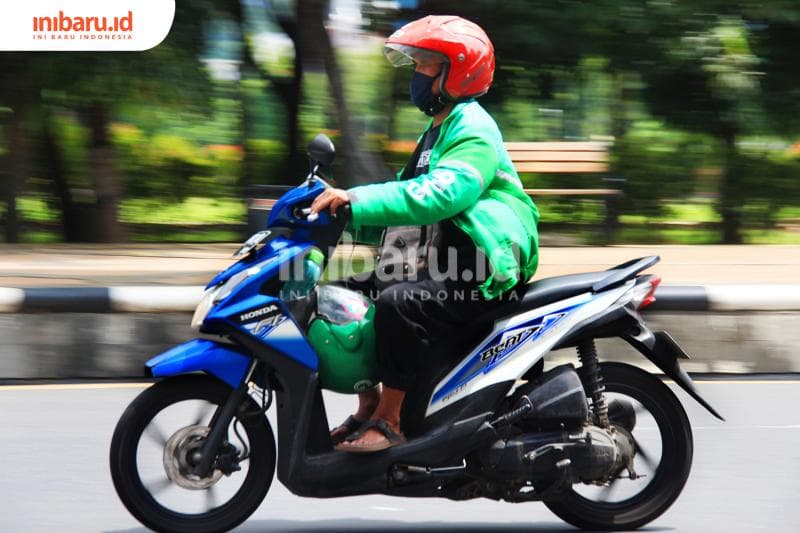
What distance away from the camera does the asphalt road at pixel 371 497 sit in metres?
4.86

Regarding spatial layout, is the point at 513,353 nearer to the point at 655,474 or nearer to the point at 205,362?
the point at 655,474

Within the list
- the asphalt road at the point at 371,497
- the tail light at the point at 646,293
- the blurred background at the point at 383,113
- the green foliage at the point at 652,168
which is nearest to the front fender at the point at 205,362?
→ the asphalt road at the point at 371,497

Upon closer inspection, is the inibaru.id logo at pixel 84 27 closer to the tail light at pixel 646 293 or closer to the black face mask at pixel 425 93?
the black face mask at pixel 425 93

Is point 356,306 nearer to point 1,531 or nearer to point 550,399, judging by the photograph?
point 550,399

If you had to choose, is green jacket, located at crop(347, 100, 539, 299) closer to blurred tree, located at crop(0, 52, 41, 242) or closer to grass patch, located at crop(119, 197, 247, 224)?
blurred tree, located at crop(0, 52, 41, 242)

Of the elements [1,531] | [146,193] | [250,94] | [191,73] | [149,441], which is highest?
[149,441]

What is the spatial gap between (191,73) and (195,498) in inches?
282

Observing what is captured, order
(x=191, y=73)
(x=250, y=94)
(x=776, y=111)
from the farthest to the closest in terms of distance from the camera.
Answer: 1. (x=250, y=94)
2. (x=776, y=111)
3. (x=191, y=73)

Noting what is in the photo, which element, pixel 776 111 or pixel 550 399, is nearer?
pixel 550 399

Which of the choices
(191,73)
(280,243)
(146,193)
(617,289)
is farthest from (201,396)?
(146,193)

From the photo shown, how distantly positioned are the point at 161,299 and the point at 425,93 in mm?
3458

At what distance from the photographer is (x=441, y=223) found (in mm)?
4543

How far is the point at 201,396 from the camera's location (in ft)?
14.5

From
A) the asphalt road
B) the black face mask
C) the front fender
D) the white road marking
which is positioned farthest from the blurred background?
the front fender
